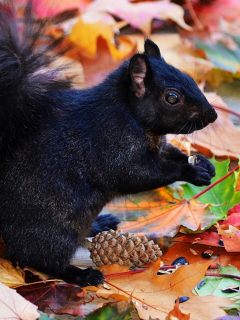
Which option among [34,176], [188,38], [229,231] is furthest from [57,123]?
[188,38]

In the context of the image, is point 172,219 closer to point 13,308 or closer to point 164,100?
point 164,100

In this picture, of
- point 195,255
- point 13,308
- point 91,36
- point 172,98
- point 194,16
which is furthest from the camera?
point 194,16

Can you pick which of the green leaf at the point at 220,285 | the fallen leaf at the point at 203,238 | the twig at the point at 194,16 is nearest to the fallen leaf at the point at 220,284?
the green leaf at the point at 220,285

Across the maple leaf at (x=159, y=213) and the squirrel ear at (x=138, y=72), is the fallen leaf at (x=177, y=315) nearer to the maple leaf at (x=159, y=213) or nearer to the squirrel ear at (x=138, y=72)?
the maple leaf at (x=159, y=213)

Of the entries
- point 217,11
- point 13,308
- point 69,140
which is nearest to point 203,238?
point 69,140

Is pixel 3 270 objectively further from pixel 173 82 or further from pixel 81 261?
pixel 173 82
